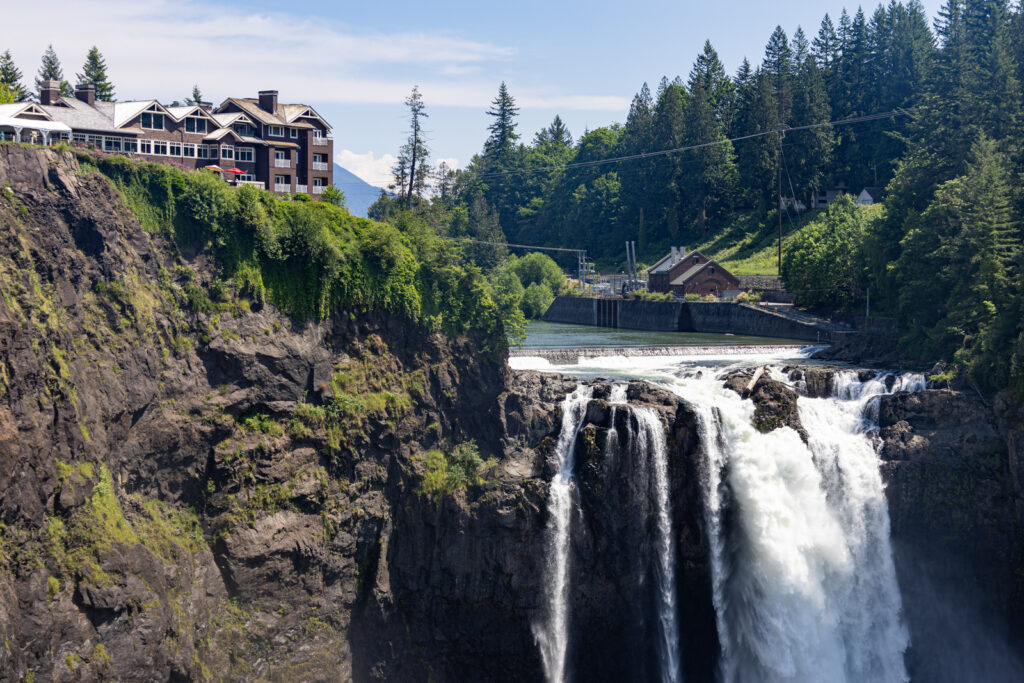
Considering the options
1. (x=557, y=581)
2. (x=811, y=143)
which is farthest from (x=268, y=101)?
(x=811, y=143)

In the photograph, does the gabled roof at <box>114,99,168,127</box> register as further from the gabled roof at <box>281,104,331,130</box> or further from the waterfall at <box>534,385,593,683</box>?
the waterfall at <box>534,385,593,683</box>

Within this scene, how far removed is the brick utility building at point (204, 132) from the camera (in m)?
41.3

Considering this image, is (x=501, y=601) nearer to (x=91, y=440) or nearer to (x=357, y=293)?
(x=357, y=293)

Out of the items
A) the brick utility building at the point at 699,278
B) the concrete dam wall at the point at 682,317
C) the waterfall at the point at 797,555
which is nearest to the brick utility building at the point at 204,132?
the waterfall at the point at 797,555

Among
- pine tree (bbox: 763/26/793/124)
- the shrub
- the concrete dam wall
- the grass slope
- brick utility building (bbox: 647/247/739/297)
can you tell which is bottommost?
the shrub

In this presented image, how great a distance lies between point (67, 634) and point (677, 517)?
23.0 meters

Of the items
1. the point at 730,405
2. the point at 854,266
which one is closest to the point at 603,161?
the point at 854,266

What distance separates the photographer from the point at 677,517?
3922 centimetres

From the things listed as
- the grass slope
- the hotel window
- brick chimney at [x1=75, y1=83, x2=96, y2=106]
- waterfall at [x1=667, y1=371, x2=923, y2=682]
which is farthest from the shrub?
the grass slope

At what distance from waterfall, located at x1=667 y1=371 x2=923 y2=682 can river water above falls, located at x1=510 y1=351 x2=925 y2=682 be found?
42 millimetres

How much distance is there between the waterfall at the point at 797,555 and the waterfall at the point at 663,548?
66.3 inches

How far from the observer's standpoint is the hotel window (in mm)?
43750

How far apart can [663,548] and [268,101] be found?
30.9 metres

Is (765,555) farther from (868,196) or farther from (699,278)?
(868,196)
